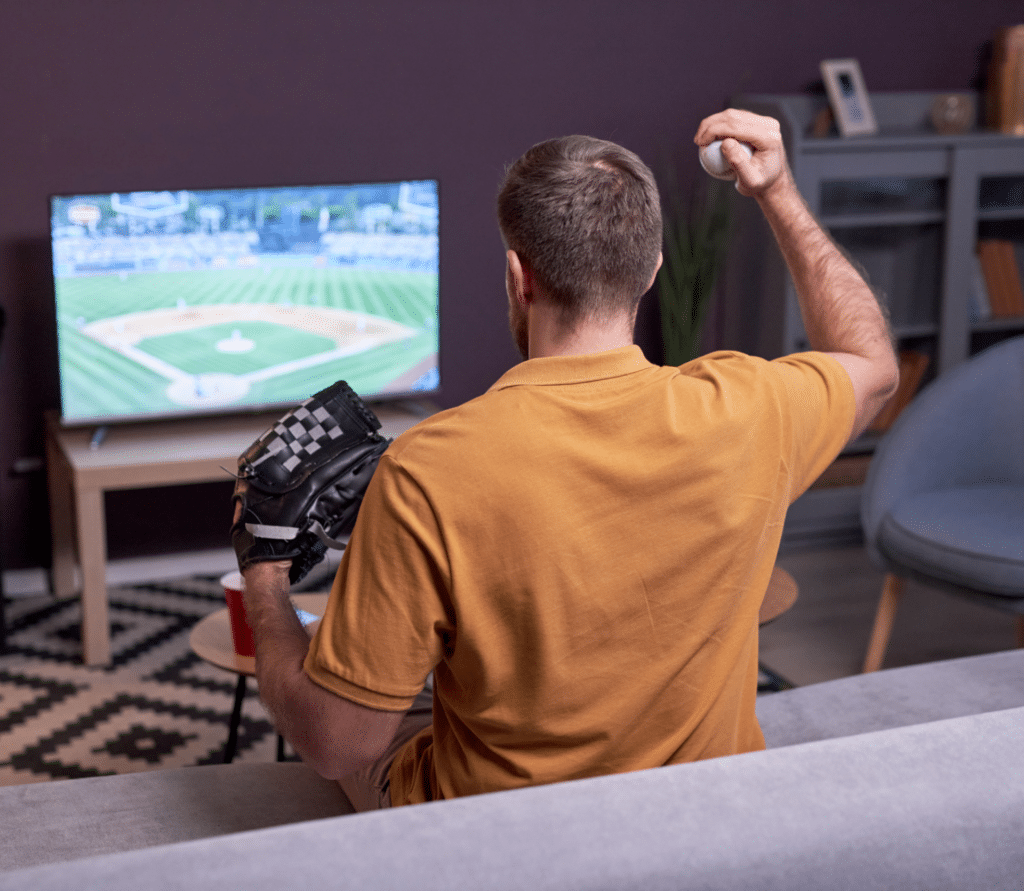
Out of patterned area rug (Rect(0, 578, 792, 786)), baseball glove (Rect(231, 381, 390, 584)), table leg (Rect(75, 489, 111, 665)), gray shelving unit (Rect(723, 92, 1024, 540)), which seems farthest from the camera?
gray shelving unit (Rect(723, 92, 1024, 540))

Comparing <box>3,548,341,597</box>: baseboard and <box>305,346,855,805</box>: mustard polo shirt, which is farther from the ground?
<box>305,346,855,805</box>: mustard polo shirt

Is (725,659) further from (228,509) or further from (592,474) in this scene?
(228,509)

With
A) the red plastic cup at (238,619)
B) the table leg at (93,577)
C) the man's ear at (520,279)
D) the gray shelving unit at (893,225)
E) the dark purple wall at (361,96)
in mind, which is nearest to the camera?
the man's ear at (520,279)

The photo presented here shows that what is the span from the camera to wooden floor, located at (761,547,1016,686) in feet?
10.2

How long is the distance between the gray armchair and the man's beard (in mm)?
1734

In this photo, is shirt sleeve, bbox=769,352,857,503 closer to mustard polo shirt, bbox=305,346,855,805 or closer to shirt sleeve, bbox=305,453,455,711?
mustard polo shirt, bbox=305,346,855,805

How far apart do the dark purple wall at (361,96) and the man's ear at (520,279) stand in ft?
8.93

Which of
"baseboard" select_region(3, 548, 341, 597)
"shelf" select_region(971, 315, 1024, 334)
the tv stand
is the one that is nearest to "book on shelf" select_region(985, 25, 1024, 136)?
"shelf" select_region(971, 315, 1024, 334)

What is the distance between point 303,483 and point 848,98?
3320mm

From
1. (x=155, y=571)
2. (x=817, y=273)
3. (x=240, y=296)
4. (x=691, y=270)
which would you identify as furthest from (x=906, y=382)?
(x=817, y=273)

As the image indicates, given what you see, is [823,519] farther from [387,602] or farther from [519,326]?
[387,602]

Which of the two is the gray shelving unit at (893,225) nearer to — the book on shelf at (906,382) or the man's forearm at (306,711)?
the book on shelf at (906,382)

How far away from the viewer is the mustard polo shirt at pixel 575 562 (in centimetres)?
105

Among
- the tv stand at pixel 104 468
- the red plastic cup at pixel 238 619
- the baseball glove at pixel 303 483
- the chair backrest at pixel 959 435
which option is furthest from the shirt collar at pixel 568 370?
the tv stand at pixel 104 468
